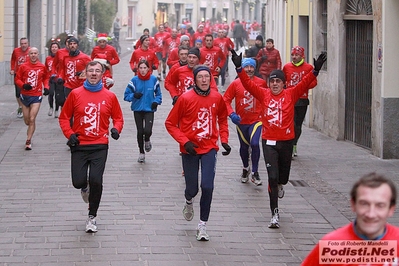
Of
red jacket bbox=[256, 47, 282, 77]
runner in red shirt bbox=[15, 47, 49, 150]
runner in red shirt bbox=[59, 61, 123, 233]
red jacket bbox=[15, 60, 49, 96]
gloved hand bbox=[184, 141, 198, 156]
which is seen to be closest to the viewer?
gloved hand bbox=[184, 141, 198, 156]

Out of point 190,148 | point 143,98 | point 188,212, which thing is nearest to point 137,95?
point 143,98

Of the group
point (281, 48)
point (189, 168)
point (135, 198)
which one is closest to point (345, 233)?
point (189, 168)

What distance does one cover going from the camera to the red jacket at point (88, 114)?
868 cm

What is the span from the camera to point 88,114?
344 inches

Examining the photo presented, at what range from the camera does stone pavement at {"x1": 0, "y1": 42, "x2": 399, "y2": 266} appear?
7.88m

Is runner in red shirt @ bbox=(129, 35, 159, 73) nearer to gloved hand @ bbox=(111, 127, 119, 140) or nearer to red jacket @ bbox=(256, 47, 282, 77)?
red jacket @ bbox=(256, 47, 282, 77)

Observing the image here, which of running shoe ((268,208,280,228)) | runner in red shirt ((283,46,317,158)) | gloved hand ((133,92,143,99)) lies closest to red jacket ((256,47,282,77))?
runner in red shirt ((283,46,317,158))

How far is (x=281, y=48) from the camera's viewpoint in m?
24.7

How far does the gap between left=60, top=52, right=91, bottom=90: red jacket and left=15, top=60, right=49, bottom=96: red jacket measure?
37 cm

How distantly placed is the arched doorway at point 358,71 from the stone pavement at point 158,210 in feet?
1.69

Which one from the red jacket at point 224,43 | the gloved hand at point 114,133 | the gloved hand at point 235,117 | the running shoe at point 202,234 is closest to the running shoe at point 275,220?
the running shoe at point 202,234

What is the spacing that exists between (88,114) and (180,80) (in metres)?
4.47

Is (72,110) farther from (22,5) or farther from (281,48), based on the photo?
(22,5)

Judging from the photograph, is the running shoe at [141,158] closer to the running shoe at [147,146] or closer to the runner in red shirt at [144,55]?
the running shoe at [147,146]
